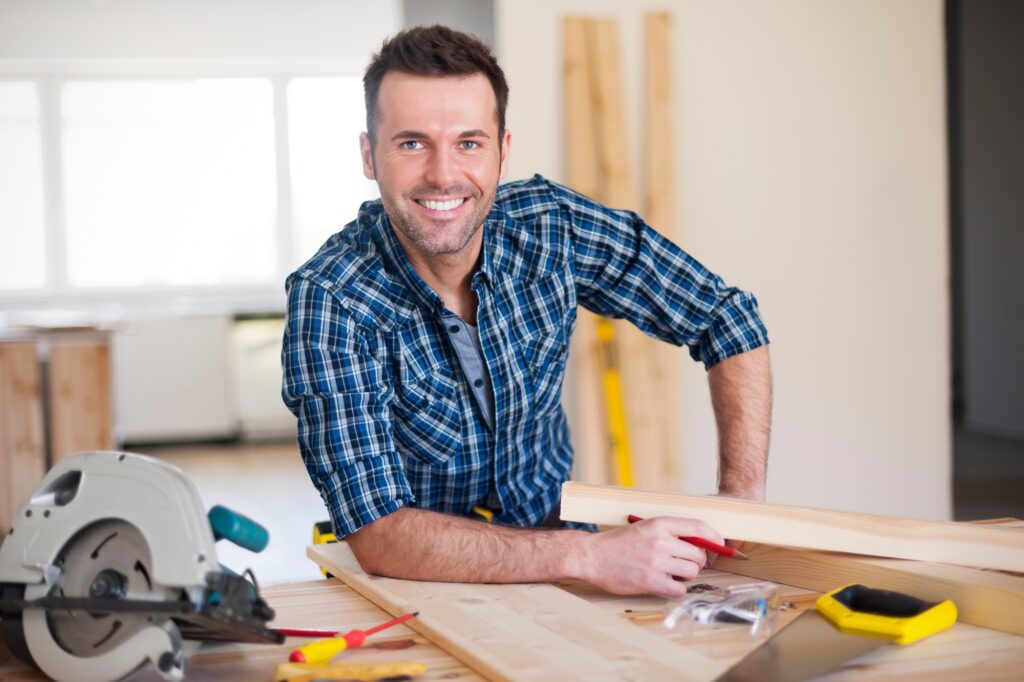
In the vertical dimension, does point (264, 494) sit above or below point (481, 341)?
below

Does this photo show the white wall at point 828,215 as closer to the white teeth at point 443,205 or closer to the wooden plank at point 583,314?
the wooden plank at point 583,314

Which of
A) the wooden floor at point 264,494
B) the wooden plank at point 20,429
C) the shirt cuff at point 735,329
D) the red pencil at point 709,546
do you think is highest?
the shirt cuff at point 735,329

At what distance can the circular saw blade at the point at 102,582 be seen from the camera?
1058mm

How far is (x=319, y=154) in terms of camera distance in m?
8.73

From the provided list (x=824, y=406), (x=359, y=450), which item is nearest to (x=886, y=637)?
(x=359, y=450)

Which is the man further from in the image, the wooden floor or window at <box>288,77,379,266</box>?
window at <box>288,77,379,266</box>

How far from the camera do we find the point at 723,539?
1399mm

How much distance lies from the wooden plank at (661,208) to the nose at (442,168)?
2133 mm

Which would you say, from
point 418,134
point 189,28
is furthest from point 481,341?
point 189,28

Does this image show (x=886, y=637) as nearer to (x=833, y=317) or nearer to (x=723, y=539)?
(x=723, y=539)

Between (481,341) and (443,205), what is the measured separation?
251mm

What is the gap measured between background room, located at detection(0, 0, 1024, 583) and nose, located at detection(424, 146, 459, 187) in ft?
6.46

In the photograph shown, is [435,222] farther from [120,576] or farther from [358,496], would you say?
[120,576]

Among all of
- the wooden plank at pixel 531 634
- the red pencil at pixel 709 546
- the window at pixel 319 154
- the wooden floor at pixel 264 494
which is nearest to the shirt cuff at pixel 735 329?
the red pencil at pixel 709 546
